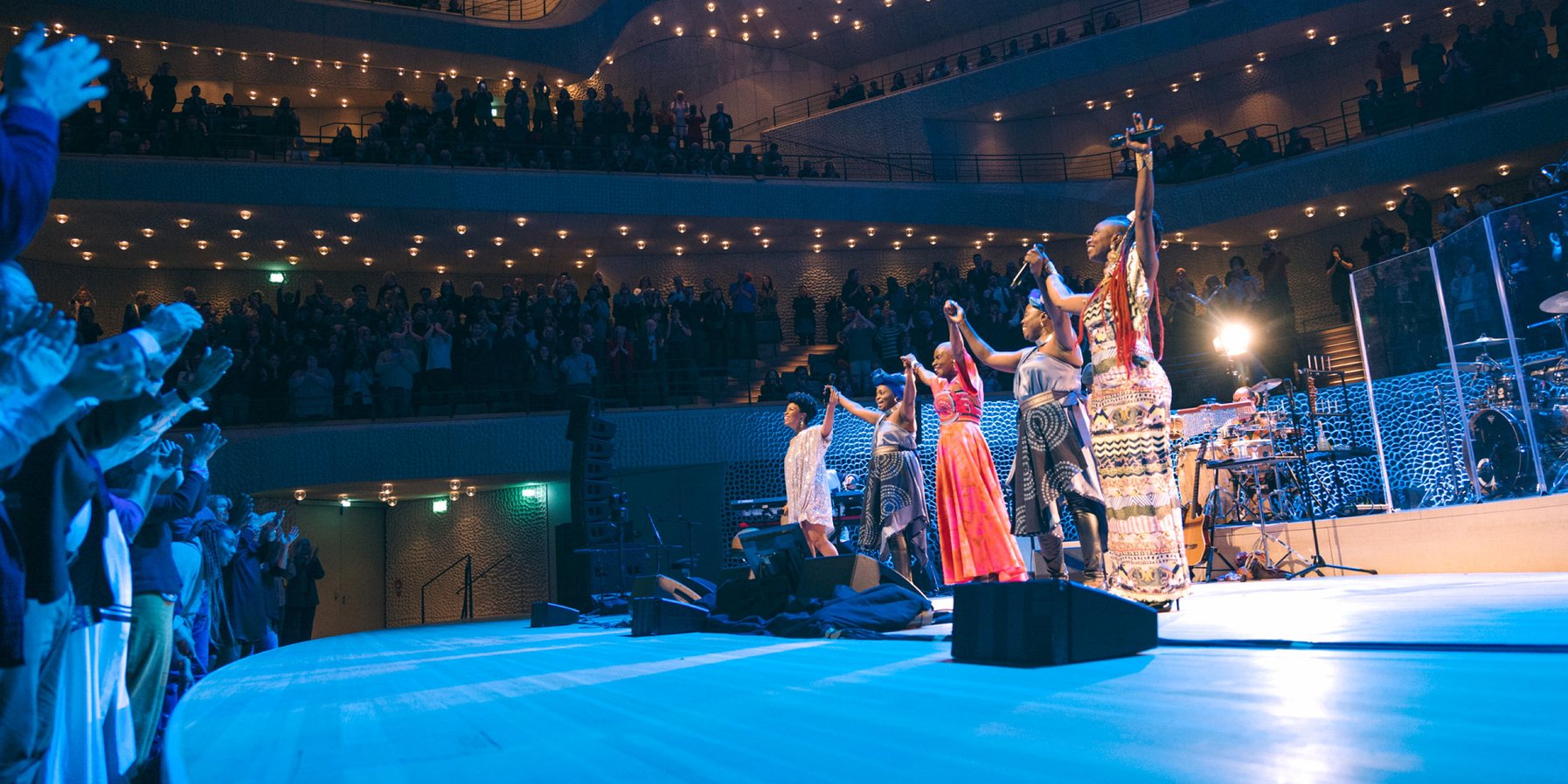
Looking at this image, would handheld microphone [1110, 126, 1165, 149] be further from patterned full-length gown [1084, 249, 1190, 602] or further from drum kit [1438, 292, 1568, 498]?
drum kit [1438, 292, 1568, 498]

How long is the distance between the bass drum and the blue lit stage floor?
3026 mm

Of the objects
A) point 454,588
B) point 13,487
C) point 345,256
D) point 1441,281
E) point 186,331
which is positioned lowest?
point 454,588

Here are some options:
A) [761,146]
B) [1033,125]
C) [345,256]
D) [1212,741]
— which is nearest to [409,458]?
[345,256]

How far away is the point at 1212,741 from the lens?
1.36 m

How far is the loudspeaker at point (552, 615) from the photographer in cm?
904

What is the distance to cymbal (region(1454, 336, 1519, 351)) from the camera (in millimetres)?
5902

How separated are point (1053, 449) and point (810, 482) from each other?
8.74 ft

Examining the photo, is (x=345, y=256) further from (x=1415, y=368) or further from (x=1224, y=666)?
(x=1224, y=666)

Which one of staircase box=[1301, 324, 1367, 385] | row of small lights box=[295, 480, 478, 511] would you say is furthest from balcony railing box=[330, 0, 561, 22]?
staircase box=[1301, 324, 1367, 385]

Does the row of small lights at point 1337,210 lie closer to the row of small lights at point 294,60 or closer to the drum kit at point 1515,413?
the drum kit at point 1515,413

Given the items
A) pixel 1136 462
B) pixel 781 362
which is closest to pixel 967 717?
pixel 1136 462

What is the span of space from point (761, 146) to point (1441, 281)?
563 inches

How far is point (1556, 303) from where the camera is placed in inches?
219

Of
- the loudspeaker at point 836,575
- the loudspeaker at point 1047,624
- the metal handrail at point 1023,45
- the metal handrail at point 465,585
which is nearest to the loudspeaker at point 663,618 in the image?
the loudspeaker at point 836,575
